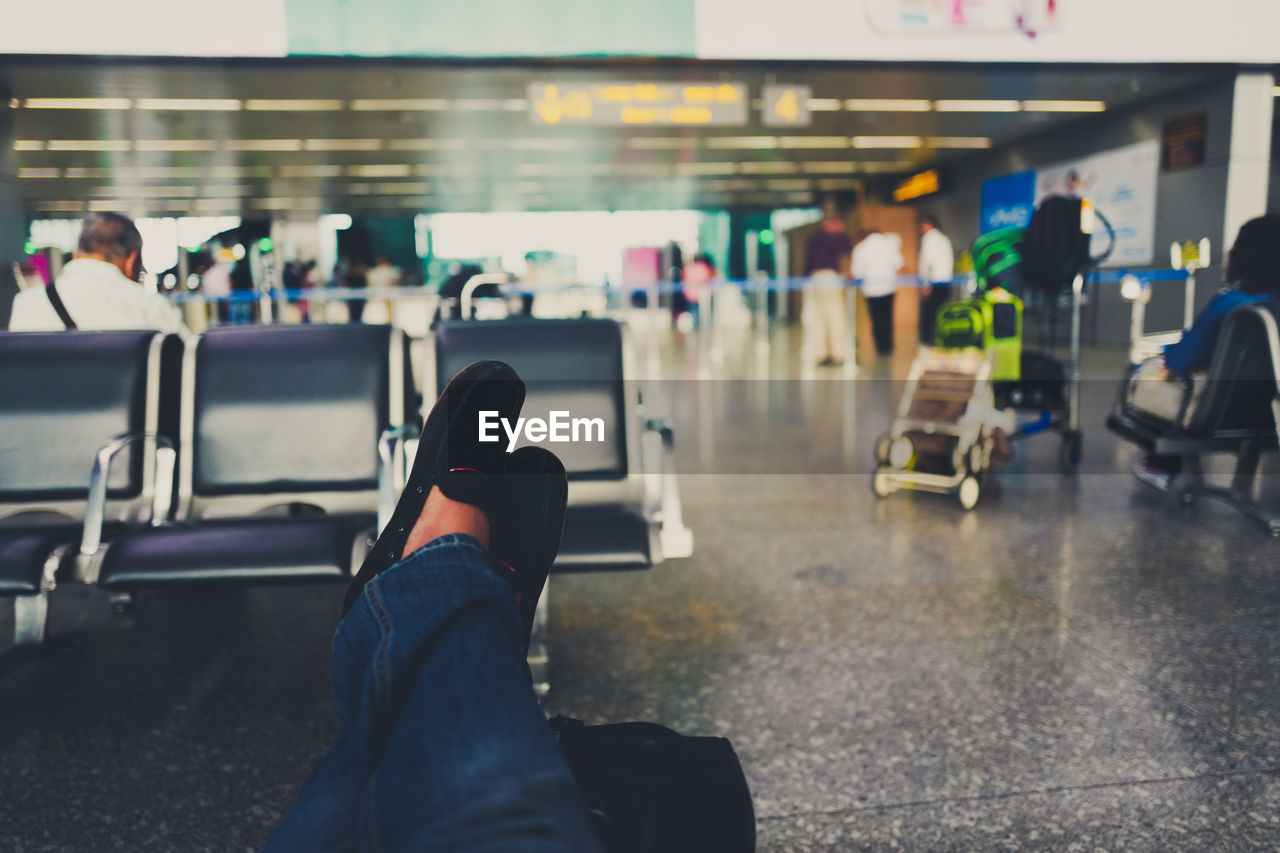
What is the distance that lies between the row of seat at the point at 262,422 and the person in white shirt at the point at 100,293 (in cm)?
43

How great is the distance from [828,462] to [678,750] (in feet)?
13.7

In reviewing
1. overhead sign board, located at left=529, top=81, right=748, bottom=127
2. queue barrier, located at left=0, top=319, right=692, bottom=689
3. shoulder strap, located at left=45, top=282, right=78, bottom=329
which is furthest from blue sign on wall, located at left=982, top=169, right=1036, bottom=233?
shoulder strap, located at left=45, top=282, right=78, bottom=329

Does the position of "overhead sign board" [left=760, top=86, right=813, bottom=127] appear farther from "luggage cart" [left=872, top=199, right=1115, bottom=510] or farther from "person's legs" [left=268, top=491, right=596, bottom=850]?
"person's legs" [left=268, top=491, right=596, bottom=850]

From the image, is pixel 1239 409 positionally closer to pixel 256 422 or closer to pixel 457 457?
pixel 457 457

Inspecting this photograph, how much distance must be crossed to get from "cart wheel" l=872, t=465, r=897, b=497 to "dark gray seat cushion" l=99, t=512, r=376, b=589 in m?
2.75

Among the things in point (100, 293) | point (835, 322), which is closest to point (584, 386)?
point (100, 293)

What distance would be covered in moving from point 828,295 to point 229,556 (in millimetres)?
8978

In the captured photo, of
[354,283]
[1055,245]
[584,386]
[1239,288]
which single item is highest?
[354,283]

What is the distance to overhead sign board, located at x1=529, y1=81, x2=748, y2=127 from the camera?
24.8 feet

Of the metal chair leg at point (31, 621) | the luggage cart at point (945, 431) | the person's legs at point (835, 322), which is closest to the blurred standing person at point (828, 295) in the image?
the person's legs at point (835, 322)

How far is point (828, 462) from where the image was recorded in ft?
17.1

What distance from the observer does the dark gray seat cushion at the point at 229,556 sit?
7.09ft

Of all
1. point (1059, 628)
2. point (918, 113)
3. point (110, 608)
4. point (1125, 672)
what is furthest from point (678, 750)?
point (918, 113)

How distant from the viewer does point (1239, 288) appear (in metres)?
3.82
